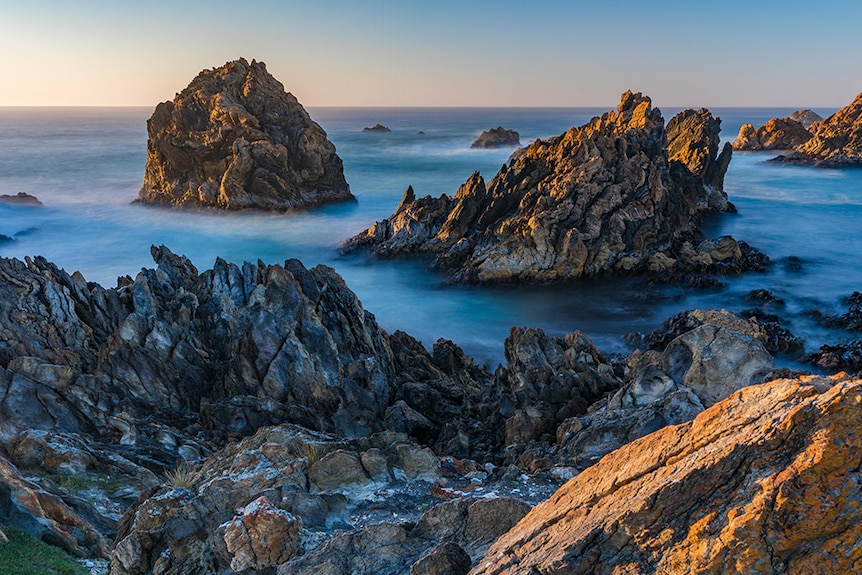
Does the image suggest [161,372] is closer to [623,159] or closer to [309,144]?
[623,159]

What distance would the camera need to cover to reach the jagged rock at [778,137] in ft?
379

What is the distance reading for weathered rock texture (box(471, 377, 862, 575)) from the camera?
418 cm

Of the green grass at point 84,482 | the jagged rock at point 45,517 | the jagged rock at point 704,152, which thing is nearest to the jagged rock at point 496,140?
→ the jagged rock at point 704,152

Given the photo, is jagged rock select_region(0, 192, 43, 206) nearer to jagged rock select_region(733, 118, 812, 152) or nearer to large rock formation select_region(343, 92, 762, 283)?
large rock formation select_region(343, 92, 762, 283)

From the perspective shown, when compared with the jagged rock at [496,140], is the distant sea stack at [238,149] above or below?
below

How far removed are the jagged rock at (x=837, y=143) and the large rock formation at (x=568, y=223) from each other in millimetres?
61997

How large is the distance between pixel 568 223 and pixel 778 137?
99199mm

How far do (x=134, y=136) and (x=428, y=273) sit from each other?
461 feet

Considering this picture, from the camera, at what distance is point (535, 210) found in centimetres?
4231

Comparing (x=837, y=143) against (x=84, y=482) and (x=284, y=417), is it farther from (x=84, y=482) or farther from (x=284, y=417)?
(x=84, y=482)

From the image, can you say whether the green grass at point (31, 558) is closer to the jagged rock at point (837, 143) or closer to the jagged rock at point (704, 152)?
the jagged rock at point (704, 152)

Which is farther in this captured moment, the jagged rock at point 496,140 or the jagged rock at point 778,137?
the jagged rock at point 496,140

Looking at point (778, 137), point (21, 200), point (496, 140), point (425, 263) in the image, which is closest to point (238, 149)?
point (425, 263)

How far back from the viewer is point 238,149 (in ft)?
201
